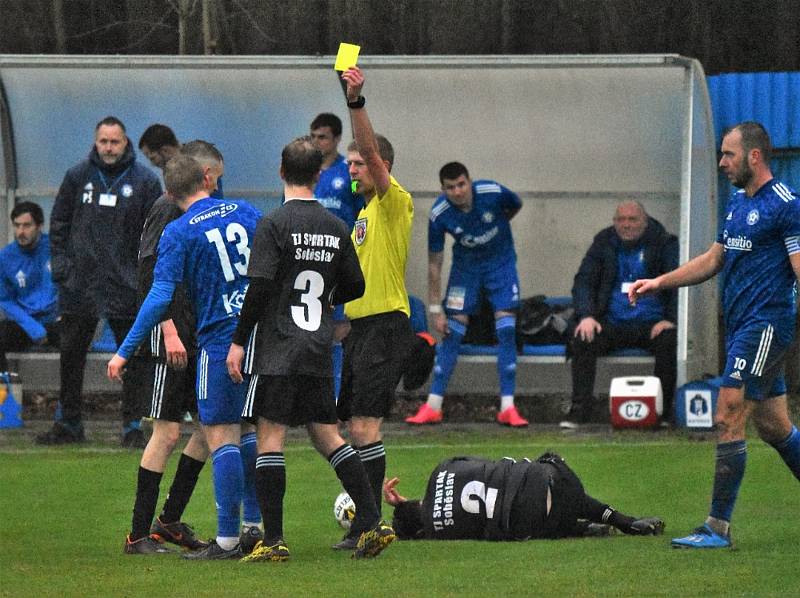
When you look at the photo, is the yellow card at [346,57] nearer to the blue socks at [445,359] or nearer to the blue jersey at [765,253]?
the blue jersey at [765,253]

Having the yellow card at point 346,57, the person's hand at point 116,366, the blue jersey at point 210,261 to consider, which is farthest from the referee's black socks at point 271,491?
the yellow card at point 346,57

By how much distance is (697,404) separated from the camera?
Answer: 12.0 metres

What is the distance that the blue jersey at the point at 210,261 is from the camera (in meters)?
7.01

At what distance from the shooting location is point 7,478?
32.5 feet

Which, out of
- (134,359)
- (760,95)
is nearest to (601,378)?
(760,95)

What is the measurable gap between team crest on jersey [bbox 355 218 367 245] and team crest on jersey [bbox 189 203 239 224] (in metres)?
0.73

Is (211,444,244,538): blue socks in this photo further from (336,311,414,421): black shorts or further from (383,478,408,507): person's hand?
(383,478,408,507): person's hand

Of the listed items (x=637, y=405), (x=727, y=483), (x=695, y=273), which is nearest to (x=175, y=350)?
(x=695, y=273)

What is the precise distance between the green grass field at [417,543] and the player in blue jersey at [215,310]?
13.0 inches

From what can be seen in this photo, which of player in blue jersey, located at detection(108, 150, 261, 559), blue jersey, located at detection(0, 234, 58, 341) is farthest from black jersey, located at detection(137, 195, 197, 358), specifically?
blue jersey, located at detection(0, 234, 58, 341)

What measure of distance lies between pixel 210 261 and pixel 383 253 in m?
0.90

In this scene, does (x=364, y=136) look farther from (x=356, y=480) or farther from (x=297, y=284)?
(x=356, y=480)

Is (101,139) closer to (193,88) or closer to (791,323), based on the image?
(193,88)

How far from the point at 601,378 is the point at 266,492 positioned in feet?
21.7
